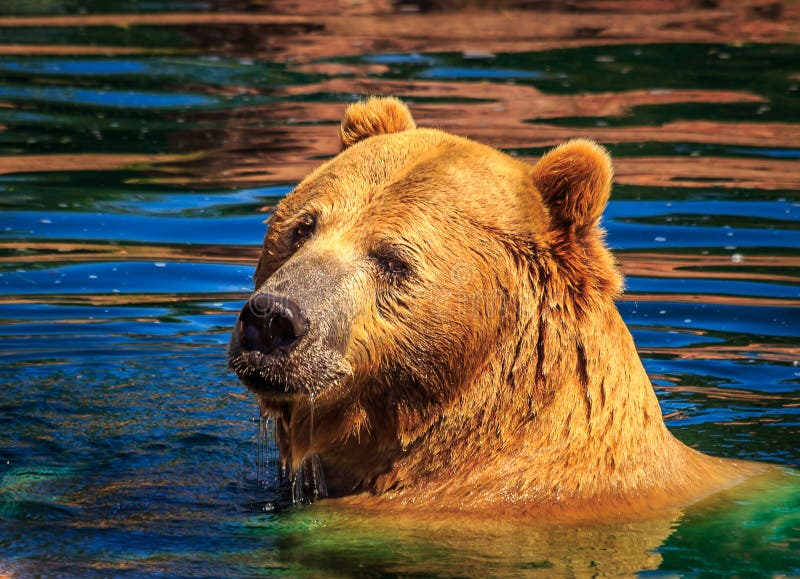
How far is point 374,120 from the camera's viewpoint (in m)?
6.36

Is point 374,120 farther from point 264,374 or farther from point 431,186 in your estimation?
point 264,374

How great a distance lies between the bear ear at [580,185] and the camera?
5.74 meters

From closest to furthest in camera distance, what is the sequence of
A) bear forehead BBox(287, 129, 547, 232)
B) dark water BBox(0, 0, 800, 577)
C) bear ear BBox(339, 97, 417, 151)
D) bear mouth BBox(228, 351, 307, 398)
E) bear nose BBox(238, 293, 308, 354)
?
bear nose BBox(238, 293, 308, 354)
bear mouth BBox(228, 351, 307, 398)
dark water BBox(0, 0, 800, 577)
bear forehead BBox(287, 129, 547, 232)
bear ear BBox(339, 97, 417, 151)

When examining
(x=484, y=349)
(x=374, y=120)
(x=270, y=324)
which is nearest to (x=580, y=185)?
(x=484, y=349)

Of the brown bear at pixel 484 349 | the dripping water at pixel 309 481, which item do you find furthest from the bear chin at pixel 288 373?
the dripping water at pixel 309 481

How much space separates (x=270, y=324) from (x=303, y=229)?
2.20 ft

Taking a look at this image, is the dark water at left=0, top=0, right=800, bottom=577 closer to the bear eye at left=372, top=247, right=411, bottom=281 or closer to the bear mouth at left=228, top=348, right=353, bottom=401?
the bear mouth at left=228, top=348, right=353, bottom=401

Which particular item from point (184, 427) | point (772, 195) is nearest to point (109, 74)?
point (772, 195)

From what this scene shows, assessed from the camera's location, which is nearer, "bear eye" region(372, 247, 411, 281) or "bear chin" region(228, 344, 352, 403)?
"bear chin" region(228, 344, 352, 403)

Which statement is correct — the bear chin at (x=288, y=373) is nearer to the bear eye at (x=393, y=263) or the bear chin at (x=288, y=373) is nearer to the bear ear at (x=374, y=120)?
the bear eye at (x=393, y=263)

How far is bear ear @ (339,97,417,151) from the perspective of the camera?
638cm

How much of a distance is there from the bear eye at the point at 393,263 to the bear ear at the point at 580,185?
24.8 inches

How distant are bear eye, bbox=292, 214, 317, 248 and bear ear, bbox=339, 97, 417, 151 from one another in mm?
730

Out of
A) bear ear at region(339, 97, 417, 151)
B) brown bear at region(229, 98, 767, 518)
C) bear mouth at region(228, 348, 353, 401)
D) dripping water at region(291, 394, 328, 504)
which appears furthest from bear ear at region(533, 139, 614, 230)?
dripping water at region(291, 394, 328, 504)
